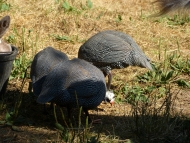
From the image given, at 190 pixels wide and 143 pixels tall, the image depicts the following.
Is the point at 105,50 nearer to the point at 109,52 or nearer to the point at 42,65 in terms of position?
the point at 109,52

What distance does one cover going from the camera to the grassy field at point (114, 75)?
4578 millimetres

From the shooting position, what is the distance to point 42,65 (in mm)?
5180

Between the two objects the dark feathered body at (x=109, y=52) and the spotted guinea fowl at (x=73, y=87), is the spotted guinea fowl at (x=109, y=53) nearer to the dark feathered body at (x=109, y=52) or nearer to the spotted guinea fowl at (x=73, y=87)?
the dark feathered body at (x=109, y=52)

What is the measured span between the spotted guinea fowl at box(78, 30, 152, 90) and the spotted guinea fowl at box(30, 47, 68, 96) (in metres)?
0.68

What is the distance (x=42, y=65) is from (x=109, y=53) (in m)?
1.05

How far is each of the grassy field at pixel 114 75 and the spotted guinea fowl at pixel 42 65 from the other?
148 mm

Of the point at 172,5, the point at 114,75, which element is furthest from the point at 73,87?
the point at 114,75

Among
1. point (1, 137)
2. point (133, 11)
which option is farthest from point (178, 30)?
point (1, 137)

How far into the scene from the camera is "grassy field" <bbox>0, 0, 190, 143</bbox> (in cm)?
458

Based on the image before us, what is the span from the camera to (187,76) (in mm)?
6703

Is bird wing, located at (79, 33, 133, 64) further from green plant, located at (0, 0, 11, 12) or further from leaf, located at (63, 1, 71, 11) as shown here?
green plant, located at (0, 0, 11, 12)

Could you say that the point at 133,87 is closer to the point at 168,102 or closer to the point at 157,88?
the point at 157,88

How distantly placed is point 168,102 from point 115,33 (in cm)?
183

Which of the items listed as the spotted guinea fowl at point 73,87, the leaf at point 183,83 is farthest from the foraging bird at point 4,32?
the leaf at point 183,83
